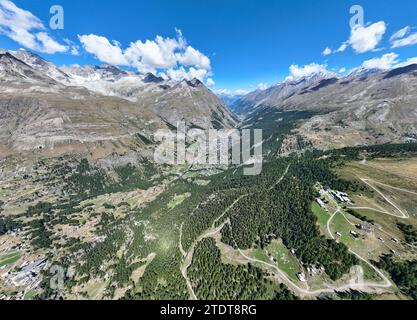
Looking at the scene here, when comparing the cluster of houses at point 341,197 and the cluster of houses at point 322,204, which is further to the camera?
the cluster of houses at point 341,197

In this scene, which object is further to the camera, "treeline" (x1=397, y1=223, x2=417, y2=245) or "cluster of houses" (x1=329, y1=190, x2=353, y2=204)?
"cluster of houses" (x1=329, y1=190, x2=353, y2=204)

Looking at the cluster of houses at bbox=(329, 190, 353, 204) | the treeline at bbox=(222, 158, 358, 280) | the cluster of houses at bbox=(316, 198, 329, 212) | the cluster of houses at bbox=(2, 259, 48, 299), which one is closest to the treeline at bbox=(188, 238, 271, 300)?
the treeline at bbox=(222, 158, 358, 280)

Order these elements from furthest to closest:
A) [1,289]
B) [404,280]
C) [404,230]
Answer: [1,289], [404,230], [404,280]

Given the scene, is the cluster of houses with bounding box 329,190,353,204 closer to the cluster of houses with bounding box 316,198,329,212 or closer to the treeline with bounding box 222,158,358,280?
the cluster of houses with bounding box 316,198,329,212

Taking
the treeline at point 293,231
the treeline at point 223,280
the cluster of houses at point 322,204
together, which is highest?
the cluster of houses at point 322,204

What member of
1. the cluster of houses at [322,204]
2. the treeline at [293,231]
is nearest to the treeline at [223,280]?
the treeline at [293,231]

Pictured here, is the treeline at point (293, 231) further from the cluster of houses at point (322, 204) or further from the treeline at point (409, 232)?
the treeline at point (409, 232)

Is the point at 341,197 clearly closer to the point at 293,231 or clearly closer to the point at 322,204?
the point at 322,204

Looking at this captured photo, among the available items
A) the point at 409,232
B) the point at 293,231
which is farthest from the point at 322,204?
the point at 409,232
